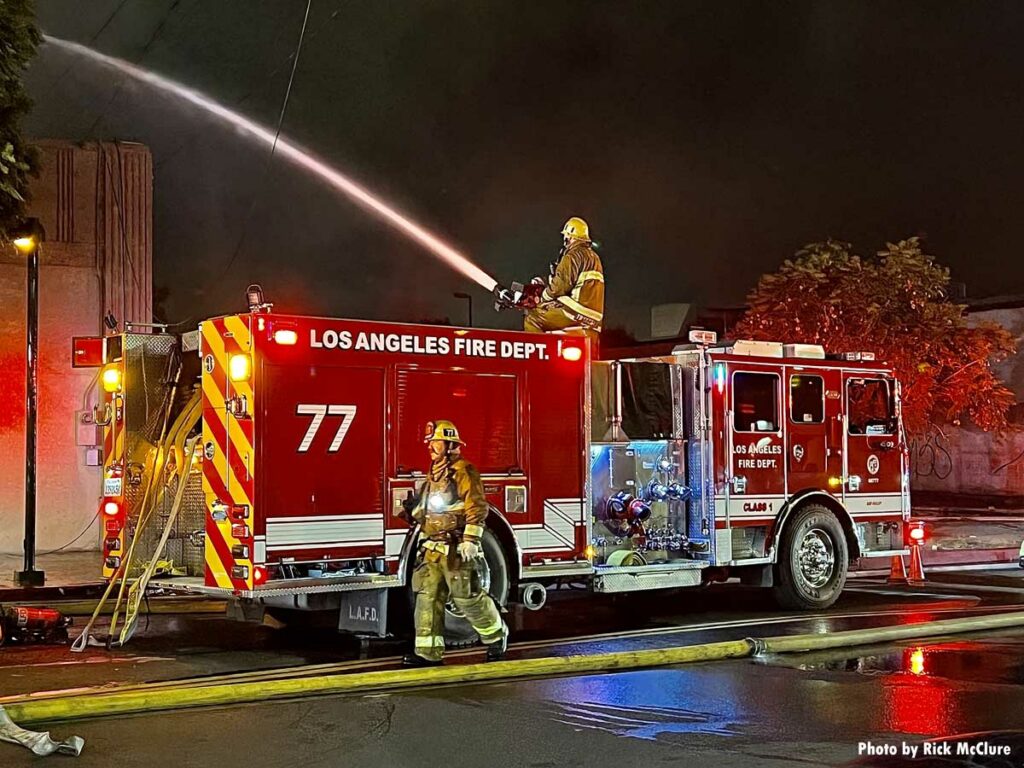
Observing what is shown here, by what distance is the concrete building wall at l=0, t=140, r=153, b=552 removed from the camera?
1822 cm

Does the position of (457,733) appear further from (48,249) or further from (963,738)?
(48,249)

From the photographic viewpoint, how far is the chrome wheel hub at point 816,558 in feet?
42.3

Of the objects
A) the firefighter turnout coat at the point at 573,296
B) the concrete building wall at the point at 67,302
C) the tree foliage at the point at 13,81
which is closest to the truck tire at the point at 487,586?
the firefighter turnout coat at the point at 573,296

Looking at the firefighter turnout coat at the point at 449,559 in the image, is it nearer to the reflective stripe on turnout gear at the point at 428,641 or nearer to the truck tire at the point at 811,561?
the reflective stripe on turnout gear at the point at 428,641

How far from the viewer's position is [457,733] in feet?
23.1

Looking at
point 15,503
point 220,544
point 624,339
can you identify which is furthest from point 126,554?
point 624,339

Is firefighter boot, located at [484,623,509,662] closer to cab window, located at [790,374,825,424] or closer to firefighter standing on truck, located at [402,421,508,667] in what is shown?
firefighter standing on truck, located at [402,421,508,667]

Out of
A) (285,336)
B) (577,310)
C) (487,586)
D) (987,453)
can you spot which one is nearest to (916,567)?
(577,310)

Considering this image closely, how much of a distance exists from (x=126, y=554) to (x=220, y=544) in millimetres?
1387


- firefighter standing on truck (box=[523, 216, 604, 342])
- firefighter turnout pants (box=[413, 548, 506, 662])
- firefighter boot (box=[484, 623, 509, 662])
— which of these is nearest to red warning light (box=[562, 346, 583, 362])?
firefighter standing on truck (box=[523, 216, 604, 342])

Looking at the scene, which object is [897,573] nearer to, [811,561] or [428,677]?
[811,561]

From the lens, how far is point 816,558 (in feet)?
42.7

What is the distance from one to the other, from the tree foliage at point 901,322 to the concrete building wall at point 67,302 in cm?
1052

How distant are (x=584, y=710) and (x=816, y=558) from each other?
19.4ft
